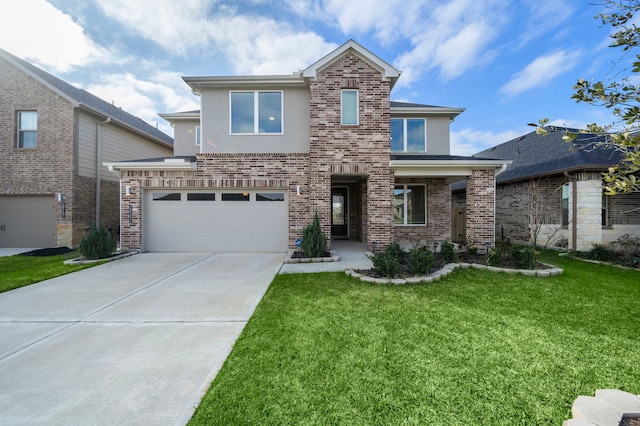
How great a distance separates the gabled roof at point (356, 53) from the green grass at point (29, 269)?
9090 mm

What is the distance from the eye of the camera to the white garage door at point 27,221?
11523 millimetres

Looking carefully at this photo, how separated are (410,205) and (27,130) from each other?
55.0 ft

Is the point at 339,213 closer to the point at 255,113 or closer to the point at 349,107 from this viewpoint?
the point at 349,107

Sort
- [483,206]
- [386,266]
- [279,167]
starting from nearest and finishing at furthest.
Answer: [386,266]
[483,206]
[279,167]

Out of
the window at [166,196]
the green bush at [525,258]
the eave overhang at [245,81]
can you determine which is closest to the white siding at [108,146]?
the window at [166,196]

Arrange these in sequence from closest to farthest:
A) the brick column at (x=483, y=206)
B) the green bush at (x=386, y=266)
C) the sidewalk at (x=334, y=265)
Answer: the green bush at (x=386, y=266) → the sidewalk at (x=334, y=265) → the brick column at (x=483, y=206)

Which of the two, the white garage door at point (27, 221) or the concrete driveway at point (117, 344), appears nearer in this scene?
the concrete driveway at point (117, 344)

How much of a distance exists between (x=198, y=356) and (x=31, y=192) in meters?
13.4

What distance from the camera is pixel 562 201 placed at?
11.0m

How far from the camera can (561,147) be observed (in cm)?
1202

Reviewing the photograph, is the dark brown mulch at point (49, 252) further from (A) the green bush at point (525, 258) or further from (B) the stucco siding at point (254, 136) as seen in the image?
(A) the green bush at point (525, 258)

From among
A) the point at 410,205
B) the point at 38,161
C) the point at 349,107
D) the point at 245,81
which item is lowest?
the point at 410,205

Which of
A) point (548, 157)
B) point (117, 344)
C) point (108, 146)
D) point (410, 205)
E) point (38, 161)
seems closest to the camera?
point (117, 344)

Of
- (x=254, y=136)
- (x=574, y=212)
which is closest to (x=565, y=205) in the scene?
(x=574, y=212)
